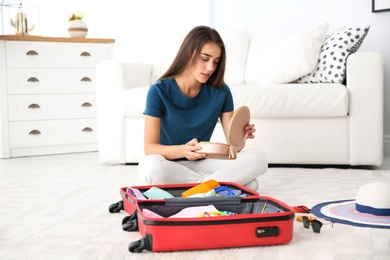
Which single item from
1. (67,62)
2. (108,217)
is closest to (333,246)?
(108,217)

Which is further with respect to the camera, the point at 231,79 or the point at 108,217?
the point at 231,79

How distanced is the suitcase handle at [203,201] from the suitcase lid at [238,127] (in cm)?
27

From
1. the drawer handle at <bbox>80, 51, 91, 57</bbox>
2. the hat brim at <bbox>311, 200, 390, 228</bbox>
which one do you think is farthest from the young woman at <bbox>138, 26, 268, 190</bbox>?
the drawer handle at <bbox>80, 51, 91, 57</bbox>

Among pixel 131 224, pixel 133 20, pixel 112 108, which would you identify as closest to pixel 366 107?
pixel 112 108

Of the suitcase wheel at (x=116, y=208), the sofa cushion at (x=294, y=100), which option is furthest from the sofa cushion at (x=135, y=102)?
the suitcase wheel at (x=116, y=208)

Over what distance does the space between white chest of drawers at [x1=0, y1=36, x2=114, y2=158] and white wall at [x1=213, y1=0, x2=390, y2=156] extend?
3.10ft

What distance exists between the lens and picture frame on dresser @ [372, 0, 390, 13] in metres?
3.40

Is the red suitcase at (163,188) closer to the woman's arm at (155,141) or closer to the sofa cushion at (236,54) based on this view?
the woman's arm at (155,141)

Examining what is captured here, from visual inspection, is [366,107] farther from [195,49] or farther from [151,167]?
[151,167]

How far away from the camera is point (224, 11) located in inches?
159

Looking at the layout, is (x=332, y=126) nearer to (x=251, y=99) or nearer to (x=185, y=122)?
(x=251, y=99)

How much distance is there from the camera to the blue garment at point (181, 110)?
197 cm

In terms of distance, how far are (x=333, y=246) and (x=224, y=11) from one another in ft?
9.74

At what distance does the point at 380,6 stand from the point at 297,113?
1.23 meters
